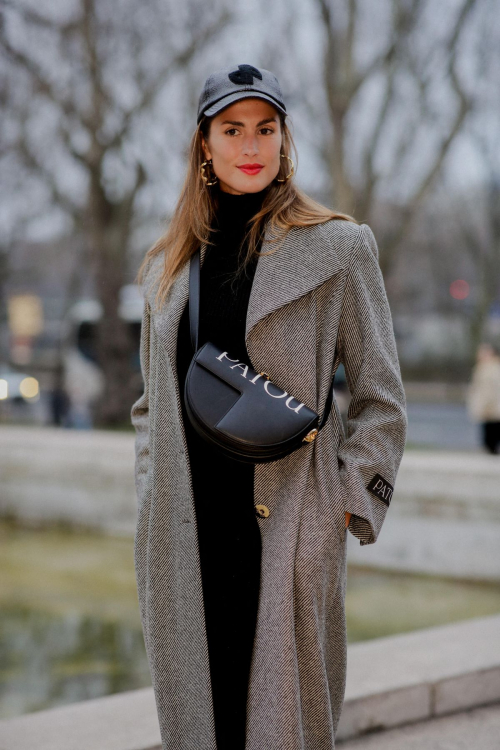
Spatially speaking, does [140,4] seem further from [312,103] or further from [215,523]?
[215,523]

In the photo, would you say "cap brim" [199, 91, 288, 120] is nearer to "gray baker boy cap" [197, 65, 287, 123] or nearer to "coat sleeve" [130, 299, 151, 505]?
"gray baker boy cap" [197, 65, 287, 123]

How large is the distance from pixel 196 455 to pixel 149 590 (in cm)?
37

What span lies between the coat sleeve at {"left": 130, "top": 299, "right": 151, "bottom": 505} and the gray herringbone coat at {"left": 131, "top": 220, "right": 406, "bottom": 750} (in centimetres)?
9

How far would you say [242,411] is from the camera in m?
2.01

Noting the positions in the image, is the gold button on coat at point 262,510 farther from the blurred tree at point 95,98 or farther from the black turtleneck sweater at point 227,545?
the blurred tree at point 95,98

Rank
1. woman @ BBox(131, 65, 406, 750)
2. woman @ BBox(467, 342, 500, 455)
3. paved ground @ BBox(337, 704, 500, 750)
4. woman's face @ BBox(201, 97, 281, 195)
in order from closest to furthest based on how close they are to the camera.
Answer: woman @ BBox(131, 65, 406, 750) → woman's face @ BBox(201, 97, 281, 195) → paved ground @ BBox(337, 704, 500, 750) → woman @ BBox(467, 342, 500, 455)

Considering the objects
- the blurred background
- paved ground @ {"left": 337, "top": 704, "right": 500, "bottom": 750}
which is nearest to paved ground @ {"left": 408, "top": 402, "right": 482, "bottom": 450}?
the blurred background

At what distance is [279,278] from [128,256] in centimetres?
1605

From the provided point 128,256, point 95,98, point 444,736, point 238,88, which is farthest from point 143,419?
point 128,256

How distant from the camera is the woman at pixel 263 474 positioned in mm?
2111

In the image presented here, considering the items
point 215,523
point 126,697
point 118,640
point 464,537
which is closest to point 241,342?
point 215,523

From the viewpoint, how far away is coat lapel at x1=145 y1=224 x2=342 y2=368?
7.06ft

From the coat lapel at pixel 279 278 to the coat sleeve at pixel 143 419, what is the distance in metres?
0.16

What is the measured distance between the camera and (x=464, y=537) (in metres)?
6.39
